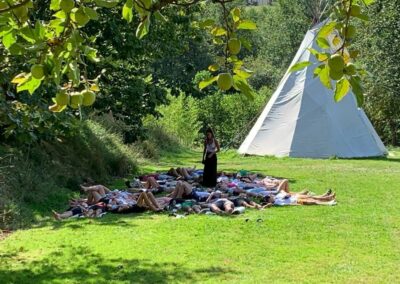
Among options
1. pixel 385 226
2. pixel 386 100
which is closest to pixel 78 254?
pixel 385 226

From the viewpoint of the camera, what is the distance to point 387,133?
30188mm

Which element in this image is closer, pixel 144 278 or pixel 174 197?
pixel 144 278

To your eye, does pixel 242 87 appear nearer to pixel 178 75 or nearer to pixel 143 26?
pixel 143 26

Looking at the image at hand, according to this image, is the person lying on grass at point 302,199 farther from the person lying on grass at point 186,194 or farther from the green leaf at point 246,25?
the green leaf at point 246,25

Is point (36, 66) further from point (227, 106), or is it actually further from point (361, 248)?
point (227, 106)

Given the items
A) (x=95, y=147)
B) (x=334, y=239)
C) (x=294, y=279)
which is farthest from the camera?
(x=95, y=147)

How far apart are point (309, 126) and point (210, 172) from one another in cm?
823

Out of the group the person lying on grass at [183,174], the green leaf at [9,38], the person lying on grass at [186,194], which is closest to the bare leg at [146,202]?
the person lying on grass at [186,194]

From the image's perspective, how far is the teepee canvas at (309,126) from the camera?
62.4 feet

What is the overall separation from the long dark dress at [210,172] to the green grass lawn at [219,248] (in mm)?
2592

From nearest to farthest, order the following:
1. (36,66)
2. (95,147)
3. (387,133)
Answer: (36,66) < (95,147) < (387,133)

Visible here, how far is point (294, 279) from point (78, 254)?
2.51 metres

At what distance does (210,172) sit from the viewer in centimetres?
1169

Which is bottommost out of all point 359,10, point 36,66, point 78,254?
point 78,254
